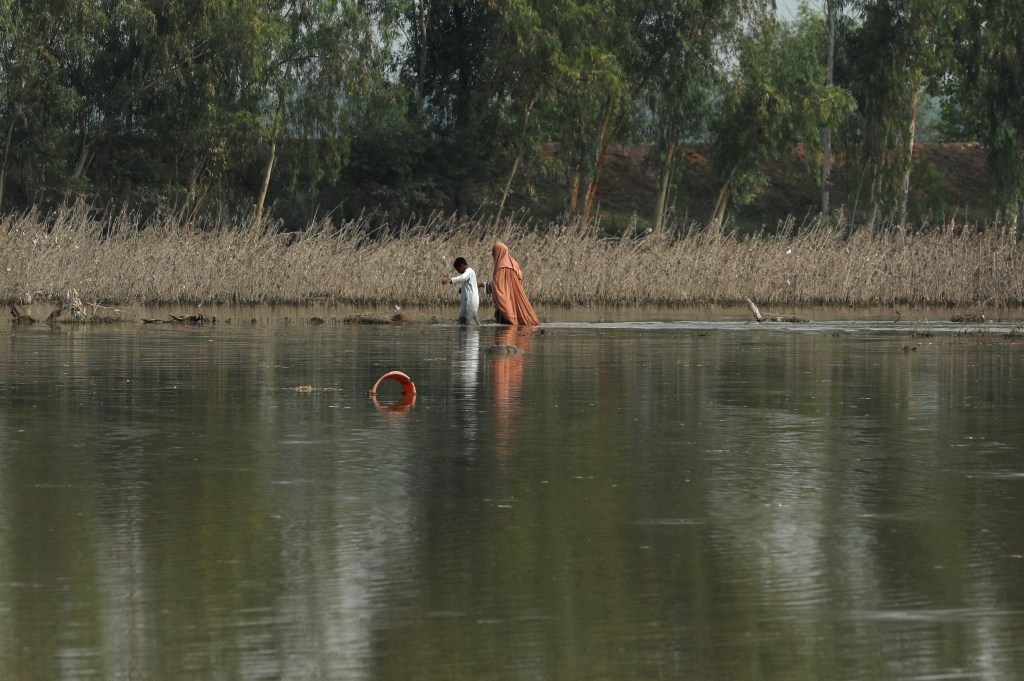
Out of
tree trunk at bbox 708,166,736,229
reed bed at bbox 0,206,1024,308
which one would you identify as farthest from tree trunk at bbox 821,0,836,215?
reed bed at bbox 0,206,1024,308

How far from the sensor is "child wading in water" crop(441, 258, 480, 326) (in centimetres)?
3253

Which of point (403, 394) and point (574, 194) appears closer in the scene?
point (403, 394)

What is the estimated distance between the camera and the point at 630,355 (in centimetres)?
2370

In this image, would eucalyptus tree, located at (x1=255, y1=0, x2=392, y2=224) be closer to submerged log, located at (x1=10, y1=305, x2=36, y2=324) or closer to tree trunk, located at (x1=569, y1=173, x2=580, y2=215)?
tree trunk, located at (x1=569, y1=173, x2=580, y2=215)

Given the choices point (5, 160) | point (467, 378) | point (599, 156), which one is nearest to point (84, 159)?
point (5, 160)

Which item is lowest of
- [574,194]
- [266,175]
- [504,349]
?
[504,349]

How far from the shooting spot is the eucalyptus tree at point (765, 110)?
65.0m

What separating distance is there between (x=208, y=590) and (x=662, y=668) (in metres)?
2.09

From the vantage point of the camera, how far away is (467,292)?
32750 mm

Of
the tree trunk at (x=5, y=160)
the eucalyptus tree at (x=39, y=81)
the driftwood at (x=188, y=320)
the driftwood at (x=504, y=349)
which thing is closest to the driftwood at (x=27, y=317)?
the driftwood at (x=188, y=320)

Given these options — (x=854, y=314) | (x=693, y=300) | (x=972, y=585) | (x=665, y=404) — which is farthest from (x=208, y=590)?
(x=693, y=300)

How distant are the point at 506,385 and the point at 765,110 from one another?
4936 cm

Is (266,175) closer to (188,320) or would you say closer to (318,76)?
(318,76)

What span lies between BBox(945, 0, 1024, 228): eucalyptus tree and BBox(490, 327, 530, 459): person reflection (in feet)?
121
